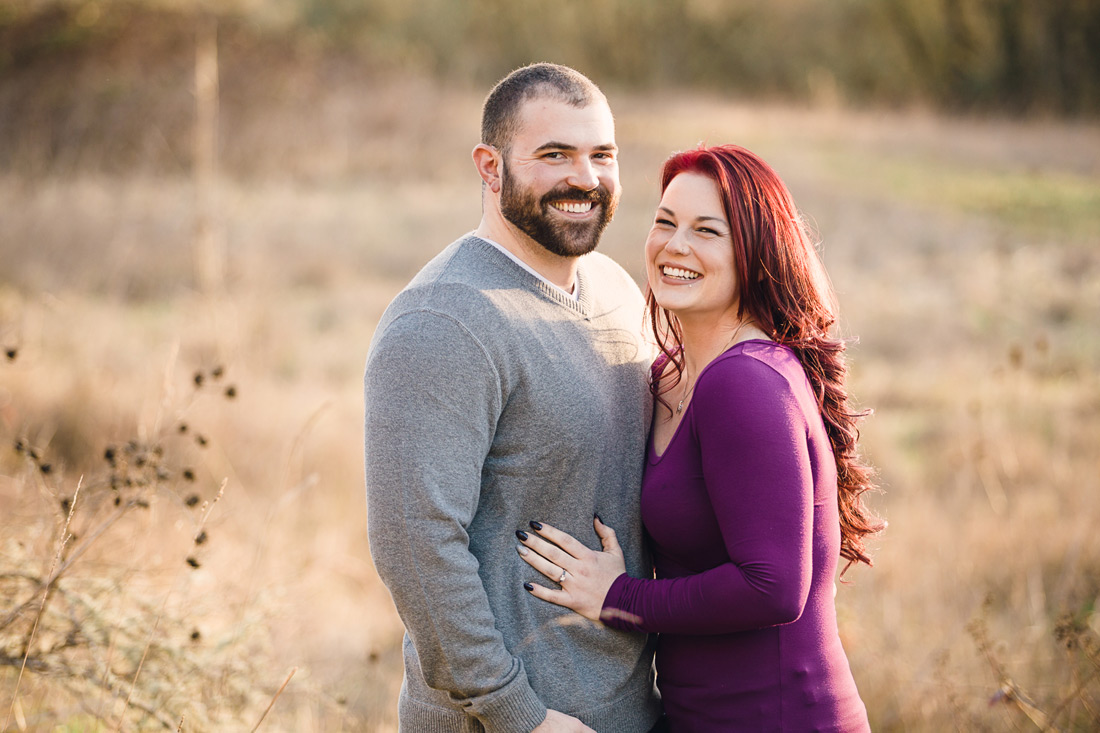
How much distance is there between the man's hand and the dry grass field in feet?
2.72

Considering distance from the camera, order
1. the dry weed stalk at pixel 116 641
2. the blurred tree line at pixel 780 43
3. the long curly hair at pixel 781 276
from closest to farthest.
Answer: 1. the long curly hair at pixel 781 276
2. the dry weed stalk at pixel 116 641
3. the blurred tree line at pixel 780 43

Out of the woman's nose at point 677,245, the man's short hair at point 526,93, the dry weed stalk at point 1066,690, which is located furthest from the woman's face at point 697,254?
the dry weed stalk at point 1066,690

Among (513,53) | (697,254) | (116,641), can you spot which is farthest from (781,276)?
(513,53)

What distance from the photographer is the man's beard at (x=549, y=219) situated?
212 centimetres

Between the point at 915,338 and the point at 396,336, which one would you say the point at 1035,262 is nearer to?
the point at 915,338

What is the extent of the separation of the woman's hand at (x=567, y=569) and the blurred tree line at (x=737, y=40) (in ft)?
55.2

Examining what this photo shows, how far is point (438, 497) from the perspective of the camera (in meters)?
1.82

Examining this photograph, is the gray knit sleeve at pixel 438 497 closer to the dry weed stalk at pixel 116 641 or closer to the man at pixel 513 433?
the man at pixel 513 433

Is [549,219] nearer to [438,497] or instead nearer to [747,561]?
[438,497]

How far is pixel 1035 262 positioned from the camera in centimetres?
1041

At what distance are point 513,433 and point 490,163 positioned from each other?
683mm

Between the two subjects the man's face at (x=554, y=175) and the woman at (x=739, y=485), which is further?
the man's face at (x=554, y=175)

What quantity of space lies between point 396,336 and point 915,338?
758 centimetres

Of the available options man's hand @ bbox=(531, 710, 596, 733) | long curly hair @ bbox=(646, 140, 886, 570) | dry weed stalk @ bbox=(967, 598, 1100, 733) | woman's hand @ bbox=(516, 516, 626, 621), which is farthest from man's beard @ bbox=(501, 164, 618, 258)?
dry weed stalk @ bbox=(967, 598, 1100, 733)
